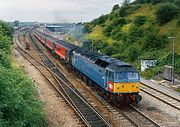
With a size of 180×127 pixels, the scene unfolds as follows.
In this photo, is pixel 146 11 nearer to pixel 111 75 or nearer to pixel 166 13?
pixel 166 13

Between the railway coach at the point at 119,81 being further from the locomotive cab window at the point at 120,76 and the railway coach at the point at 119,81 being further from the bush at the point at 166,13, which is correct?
the bush at the point at 166,13

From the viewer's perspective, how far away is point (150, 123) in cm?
2334

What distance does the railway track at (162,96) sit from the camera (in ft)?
94.3

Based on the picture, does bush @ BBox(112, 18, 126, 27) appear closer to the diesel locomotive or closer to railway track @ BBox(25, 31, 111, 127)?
railway track @ BBox(25, 31, 111, 127)

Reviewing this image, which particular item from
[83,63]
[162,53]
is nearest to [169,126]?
[83,63]

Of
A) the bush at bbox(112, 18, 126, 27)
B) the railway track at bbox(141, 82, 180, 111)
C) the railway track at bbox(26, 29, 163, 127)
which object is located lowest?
the railway track at bbox(26, 29, 163, 127)

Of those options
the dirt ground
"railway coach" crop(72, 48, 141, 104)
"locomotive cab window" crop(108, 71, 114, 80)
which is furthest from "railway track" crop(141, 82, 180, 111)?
the dirt ground

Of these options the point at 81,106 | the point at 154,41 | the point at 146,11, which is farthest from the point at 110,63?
the point at 146,11

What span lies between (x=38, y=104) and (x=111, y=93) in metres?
8.59

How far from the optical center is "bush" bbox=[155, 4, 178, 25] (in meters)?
56.7

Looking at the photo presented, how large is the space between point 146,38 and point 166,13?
722 centimetres

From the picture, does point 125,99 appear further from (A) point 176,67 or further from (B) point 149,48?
(B) point 149,48

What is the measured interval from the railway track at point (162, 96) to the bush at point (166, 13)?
76.0ft

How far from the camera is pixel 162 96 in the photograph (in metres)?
31.9
